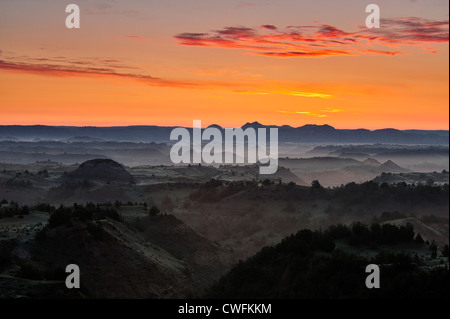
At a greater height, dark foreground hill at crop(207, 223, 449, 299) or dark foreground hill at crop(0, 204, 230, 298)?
dark foreground hill at crop(207, 223, 449, 299)

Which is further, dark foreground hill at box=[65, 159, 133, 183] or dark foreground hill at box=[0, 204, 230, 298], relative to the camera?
dark foreground hill at box=[65, 159, 133, 183]

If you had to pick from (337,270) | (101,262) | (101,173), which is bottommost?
(101,262)

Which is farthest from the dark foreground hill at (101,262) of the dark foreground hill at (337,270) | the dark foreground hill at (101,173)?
the dark foreground hill at (101,173)

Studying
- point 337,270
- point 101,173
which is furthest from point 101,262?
point 101,173

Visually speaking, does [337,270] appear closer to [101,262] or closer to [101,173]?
[101,262]

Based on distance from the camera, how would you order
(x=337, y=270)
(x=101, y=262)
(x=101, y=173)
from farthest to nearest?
(x=101, y=173) → (x=101, y=262) → (x=337, y=270)

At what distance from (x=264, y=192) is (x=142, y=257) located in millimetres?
41606

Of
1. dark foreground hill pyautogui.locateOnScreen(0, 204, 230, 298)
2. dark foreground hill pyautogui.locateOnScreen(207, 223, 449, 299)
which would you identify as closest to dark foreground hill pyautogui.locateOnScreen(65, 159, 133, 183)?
dark foreground hill pyautogui.locateOnScreen(0, 204, 230, 298)

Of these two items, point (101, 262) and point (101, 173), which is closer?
point (101, 262)

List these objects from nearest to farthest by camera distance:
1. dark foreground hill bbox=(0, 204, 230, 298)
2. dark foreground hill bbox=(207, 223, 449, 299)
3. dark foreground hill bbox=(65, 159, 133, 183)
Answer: dark foreground hill bbox=(207, 223, 449, 299)
dark foreground hill bbox=(0, 204, 230, 298)
dark foreground hill bbox=(65, 159, 133, 183)

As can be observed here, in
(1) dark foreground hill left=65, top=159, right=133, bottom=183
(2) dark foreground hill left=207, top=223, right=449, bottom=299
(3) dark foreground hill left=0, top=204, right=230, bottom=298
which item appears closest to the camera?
(2) dark foreground hill left=207, top=223, right=449, bottom=299

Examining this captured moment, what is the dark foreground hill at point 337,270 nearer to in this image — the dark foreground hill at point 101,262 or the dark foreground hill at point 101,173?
the dark foreground hill at point 101,262

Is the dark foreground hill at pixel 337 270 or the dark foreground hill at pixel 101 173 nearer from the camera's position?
the dark foreground hill at pixel 337 270

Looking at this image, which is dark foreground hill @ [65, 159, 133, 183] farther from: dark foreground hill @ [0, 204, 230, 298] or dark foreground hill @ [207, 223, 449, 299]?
dark foreground hill @ [207, 223, 449, 299]
